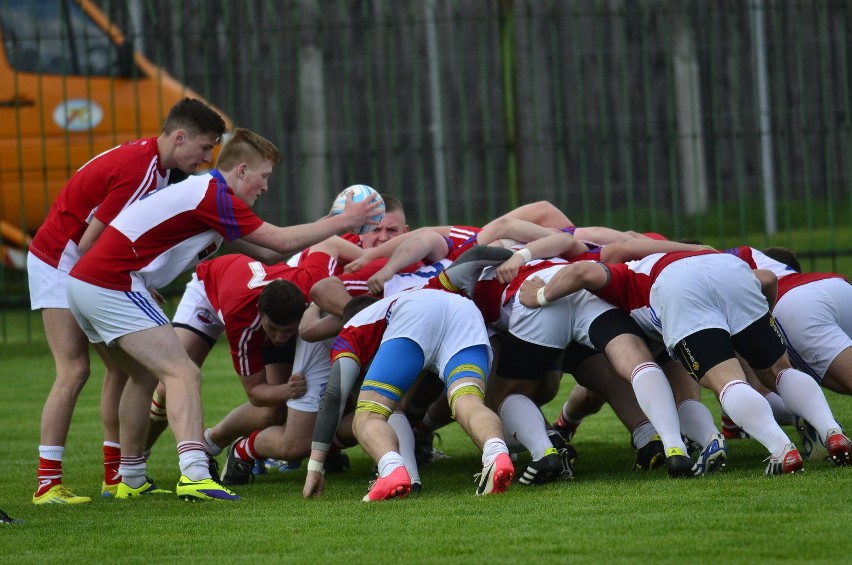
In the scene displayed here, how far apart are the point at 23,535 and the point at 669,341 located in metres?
2.91

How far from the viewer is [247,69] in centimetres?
1299

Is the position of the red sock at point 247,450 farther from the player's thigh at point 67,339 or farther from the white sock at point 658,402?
the white sock at point 658,402

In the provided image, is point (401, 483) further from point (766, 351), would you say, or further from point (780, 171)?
point (780, 171)

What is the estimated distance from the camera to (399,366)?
6.09 meters

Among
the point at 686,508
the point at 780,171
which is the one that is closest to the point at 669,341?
the point at 686,508

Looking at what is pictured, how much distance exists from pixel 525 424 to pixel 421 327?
717 mm

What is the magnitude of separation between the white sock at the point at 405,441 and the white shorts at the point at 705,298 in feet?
4.31

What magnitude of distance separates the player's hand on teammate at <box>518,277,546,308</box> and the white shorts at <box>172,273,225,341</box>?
6.92 feet

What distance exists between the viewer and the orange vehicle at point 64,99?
12758 mm

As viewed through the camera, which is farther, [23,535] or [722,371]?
[722,371]

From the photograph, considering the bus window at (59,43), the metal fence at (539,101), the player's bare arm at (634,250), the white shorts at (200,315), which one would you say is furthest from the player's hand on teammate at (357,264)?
the bus window at (59,43)

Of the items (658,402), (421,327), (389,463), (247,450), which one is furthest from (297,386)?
(658,402)

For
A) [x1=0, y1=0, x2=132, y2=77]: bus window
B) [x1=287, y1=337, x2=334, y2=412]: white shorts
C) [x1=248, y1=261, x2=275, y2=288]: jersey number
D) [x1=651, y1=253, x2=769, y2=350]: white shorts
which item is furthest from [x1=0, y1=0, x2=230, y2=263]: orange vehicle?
[x1=651, y1=253, x2=769, y2=350]: white shorts

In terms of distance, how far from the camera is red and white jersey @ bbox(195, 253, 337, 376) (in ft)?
23.9
